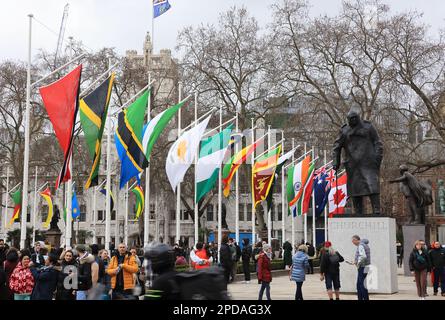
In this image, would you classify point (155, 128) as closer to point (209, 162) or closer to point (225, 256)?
point (209, 162)

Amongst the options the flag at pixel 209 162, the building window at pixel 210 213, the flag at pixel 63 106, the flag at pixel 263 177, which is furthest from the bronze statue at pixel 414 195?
the building window at pixel 210 213

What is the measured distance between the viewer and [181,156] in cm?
2386

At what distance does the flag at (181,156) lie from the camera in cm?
2355

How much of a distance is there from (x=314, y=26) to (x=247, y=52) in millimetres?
5548

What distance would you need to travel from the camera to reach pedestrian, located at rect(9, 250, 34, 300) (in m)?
11.0

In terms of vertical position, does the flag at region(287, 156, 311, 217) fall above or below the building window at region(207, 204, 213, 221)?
above

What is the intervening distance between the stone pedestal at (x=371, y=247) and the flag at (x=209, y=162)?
333 inches

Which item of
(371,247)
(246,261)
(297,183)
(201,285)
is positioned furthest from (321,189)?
(201,285)

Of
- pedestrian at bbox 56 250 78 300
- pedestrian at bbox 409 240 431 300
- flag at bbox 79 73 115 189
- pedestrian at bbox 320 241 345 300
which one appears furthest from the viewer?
flag at bbox 79 73 115 189

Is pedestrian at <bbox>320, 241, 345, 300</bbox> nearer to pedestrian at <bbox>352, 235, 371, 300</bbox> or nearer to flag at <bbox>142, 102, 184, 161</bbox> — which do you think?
pedestrian at <bbox>352, 235, 371, 300</bbox>

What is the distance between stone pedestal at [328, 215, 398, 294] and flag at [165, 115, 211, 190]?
753 centimetres

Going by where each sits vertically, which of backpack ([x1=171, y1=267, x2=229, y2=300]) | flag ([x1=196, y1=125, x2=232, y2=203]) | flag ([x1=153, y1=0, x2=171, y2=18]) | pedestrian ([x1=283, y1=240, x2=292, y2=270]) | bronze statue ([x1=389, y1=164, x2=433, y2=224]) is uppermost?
flag ([x1=153, y1=0, x2=171, y2=18])

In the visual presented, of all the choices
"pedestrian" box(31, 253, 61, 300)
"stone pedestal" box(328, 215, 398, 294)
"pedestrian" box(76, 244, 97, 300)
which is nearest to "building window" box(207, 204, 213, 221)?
"stone pedestal" box(328, 215, 398, 294)

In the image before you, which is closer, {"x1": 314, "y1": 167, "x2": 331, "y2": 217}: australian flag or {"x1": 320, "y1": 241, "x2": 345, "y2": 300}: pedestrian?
{"x1": 320, "y1": 241, "x2": 345, "y2": 300}: pedestrian
